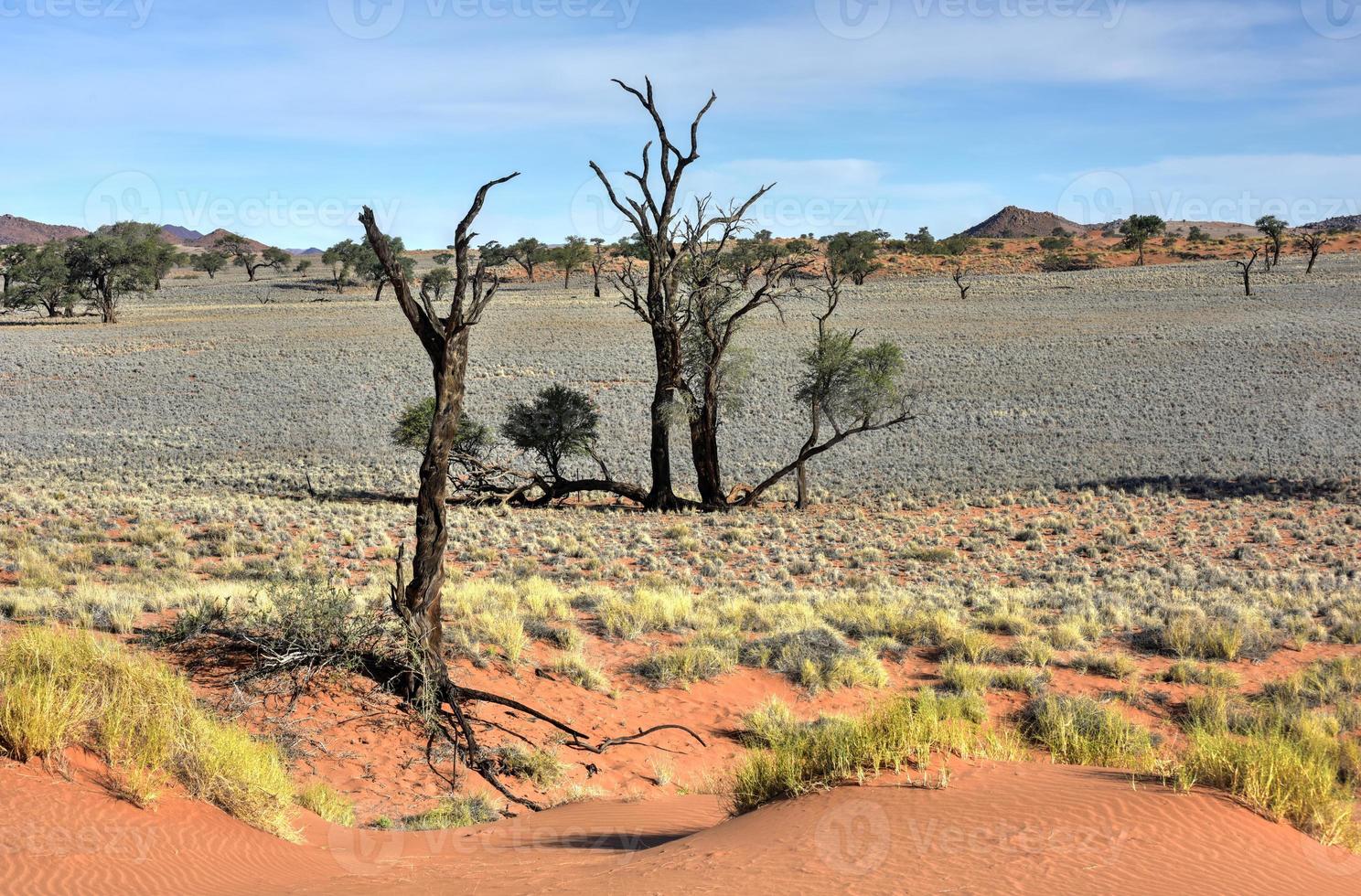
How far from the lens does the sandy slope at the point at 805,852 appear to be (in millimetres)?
5117

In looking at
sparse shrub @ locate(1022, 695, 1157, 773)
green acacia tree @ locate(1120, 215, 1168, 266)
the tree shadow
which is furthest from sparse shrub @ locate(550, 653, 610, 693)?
green acacia tree @ locate(1120, 215, 1168, 266)

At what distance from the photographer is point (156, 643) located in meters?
9.61

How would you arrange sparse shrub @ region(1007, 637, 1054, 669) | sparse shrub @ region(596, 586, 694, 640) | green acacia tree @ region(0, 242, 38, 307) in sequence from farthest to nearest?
green acacia tree @ region(0, 242, 38, 307) < sparse shrub @ region(596, 586, 694, 640) < sparse shrub @ region(1007, 637, 1054, 669)

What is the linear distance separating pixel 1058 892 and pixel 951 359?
4752cm

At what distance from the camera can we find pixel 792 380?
152 ft

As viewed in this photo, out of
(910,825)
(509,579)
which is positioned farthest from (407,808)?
(509,579)

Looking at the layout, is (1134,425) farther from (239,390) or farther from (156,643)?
(239,390)

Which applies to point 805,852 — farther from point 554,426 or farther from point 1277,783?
point 554,426

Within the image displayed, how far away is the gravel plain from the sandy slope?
21622 millimetres

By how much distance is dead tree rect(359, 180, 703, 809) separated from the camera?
8.81m

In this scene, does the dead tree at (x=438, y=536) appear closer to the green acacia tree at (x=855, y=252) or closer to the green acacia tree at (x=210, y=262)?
the green acacia tree at (x=855, y=252)

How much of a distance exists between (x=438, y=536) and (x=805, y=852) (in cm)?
502

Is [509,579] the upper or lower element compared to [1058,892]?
lower

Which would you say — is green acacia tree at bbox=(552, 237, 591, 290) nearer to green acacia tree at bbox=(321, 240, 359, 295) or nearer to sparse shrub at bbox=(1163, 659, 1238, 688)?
green acacia tree at bbox=(321, 240, 359, 295)
